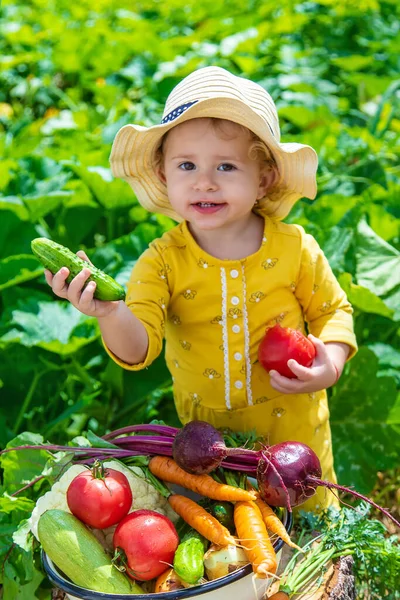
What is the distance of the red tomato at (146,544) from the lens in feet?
7.39

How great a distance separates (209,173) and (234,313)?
44 centimetres

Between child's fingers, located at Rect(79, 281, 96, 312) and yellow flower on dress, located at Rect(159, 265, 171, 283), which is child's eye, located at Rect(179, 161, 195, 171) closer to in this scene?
yellow flower on dress, located at Rect(159, 265, 171, 283)

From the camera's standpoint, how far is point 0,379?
357cm

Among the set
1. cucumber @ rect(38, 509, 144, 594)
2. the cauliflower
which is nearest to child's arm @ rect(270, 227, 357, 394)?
the cauliflower

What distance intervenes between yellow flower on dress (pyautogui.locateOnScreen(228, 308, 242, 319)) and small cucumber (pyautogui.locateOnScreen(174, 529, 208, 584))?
66 cm

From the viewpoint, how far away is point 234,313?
2609 millimetres

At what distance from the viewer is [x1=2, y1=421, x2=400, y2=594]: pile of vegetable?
88.7 inches

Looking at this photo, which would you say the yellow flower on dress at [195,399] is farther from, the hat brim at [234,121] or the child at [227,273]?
the hat brim at [234,121]

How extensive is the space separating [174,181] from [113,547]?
3.38 ft

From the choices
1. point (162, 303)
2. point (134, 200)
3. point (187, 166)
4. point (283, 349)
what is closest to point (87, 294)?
point (162, 303)

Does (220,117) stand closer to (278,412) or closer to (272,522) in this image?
(278,412)

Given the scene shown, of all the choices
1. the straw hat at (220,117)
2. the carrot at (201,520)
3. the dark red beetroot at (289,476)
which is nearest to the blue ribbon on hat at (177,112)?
the straw hat at (220,117)

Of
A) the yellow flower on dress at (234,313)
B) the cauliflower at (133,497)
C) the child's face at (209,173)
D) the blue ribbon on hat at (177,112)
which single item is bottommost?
the cauliflower at (133,497)

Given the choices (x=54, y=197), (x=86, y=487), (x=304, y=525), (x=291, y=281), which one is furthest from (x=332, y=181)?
(x=86, y=487)
